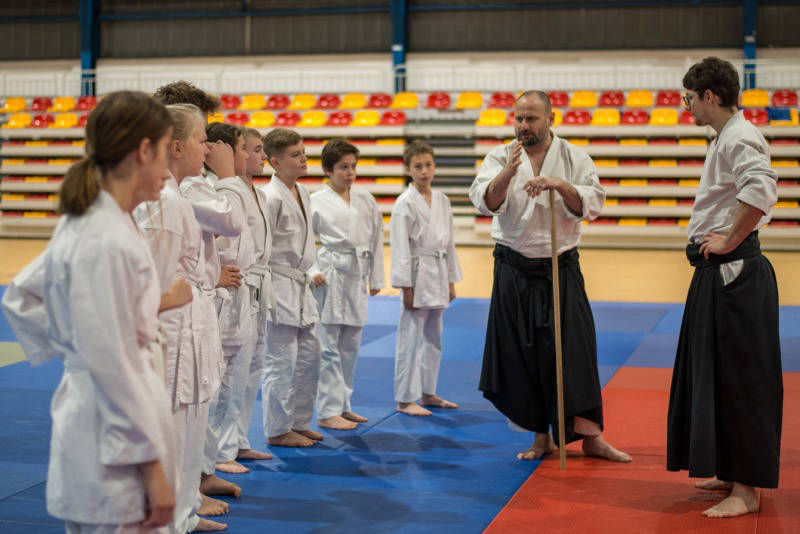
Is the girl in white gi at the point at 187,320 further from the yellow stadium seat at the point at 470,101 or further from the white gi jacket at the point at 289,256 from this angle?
the yellow stadium seat at the point at 470,101

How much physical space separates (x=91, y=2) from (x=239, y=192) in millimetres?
19139

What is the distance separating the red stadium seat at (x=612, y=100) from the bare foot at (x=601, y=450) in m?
15.1

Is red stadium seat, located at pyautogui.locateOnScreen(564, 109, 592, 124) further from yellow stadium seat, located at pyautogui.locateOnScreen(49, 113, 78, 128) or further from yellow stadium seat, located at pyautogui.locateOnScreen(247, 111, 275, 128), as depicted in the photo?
yellow stadium seat, located at pyautogui.locateOnScreen(49, 113, 78, 128)

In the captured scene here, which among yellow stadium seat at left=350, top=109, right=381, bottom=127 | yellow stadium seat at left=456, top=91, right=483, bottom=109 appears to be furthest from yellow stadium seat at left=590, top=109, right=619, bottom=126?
yellow stadium seat at left=350, top=109, right=381, bottom=127

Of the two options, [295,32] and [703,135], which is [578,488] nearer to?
[703,135]

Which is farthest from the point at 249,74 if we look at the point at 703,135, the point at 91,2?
the point at 703,135

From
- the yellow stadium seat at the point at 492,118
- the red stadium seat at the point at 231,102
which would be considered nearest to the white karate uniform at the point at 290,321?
the yellow stadium seat at the point at 492,118

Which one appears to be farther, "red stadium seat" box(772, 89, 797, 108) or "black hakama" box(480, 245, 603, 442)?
"red stadium seat" box(772, 89, 797, 108)

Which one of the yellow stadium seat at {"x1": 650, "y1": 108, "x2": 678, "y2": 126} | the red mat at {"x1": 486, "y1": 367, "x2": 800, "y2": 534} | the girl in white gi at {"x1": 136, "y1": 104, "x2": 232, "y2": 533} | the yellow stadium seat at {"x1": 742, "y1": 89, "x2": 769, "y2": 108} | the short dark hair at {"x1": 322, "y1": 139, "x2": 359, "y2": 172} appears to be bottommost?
the red mat at {"x1": 486, "y1": 367, "x2": 800, "y2": 534}

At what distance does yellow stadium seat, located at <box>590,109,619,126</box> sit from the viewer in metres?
18.7

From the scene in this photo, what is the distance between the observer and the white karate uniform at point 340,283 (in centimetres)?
582

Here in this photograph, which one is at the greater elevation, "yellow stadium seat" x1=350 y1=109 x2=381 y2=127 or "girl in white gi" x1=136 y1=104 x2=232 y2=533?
"yellow stadium seat" x1=350 y1=109 x2=381 y2=127

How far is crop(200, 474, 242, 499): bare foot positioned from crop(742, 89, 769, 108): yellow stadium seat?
16.5 metres

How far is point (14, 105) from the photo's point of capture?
72.4 ft
